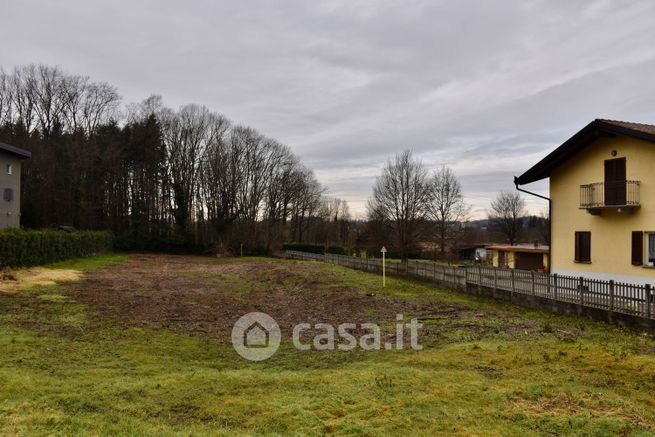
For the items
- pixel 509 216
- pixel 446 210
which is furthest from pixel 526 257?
pixel 509 216

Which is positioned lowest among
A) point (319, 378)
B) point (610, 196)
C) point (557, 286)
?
point (319, 378)

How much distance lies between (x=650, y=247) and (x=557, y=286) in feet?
Result: 14.2

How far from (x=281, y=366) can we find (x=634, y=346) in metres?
7.36

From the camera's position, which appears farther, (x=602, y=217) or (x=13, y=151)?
(x=13, y=151)

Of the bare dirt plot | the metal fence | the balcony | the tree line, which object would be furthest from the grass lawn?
the tree line

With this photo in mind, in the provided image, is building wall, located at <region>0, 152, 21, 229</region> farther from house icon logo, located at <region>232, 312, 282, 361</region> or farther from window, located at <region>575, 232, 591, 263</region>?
window, located at <region>575, 232, 591, 263</region>

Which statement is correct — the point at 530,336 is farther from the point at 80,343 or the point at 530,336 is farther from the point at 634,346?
the point at 80,343

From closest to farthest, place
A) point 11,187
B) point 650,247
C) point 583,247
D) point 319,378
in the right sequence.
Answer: point 319,378 → point 650,247 → point 583,247 → point 11,187

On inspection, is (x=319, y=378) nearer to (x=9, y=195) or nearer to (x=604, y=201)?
(x=604, y=201)

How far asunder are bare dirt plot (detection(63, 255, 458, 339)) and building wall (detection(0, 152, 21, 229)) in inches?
584

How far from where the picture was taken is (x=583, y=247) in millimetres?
18109

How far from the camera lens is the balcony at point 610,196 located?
15734mm

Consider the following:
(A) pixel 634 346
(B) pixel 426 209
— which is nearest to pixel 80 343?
(A) pixel 634 346

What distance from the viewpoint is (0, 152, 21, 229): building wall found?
107ft
